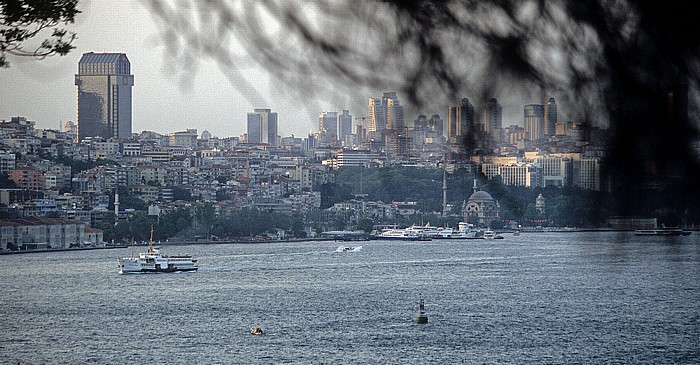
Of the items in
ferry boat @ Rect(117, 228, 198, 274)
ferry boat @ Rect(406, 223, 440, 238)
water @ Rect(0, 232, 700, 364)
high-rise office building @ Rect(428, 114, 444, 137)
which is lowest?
water @ Rect(0, 232, 700, 364)

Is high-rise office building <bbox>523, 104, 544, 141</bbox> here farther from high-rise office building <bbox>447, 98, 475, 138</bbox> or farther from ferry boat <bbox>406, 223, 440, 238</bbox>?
ferry boat <bbox>406, 223, 440, 238</bbox>

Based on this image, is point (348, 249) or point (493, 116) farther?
point (348, 249)

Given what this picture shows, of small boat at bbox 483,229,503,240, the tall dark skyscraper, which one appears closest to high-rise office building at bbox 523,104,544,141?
the tall dark skyscraper

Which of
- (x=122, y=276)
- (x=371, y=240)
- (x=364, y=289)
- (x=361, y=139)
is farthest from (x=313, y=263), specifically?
(x=361, y=139)

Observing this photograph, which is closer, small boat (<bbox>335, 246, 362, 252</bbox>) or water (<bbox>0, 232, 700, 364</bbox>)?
water (<bbox>0, 232, 700, 364</bbox>)

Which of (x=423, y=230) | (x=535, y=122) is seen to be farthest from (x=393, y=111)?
(x=423, y=230)

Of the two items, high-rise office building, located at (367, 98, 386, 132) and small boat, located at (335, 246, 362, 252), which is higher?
high-rise office building, located at (367, 98, 386, 132)

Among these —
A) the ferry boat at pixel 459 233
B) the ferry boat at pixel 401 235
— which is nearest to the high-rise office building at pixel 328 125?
the ferry boat at pixel 401 235

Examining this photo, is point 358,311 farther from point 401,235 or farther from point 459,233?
point 459,233
